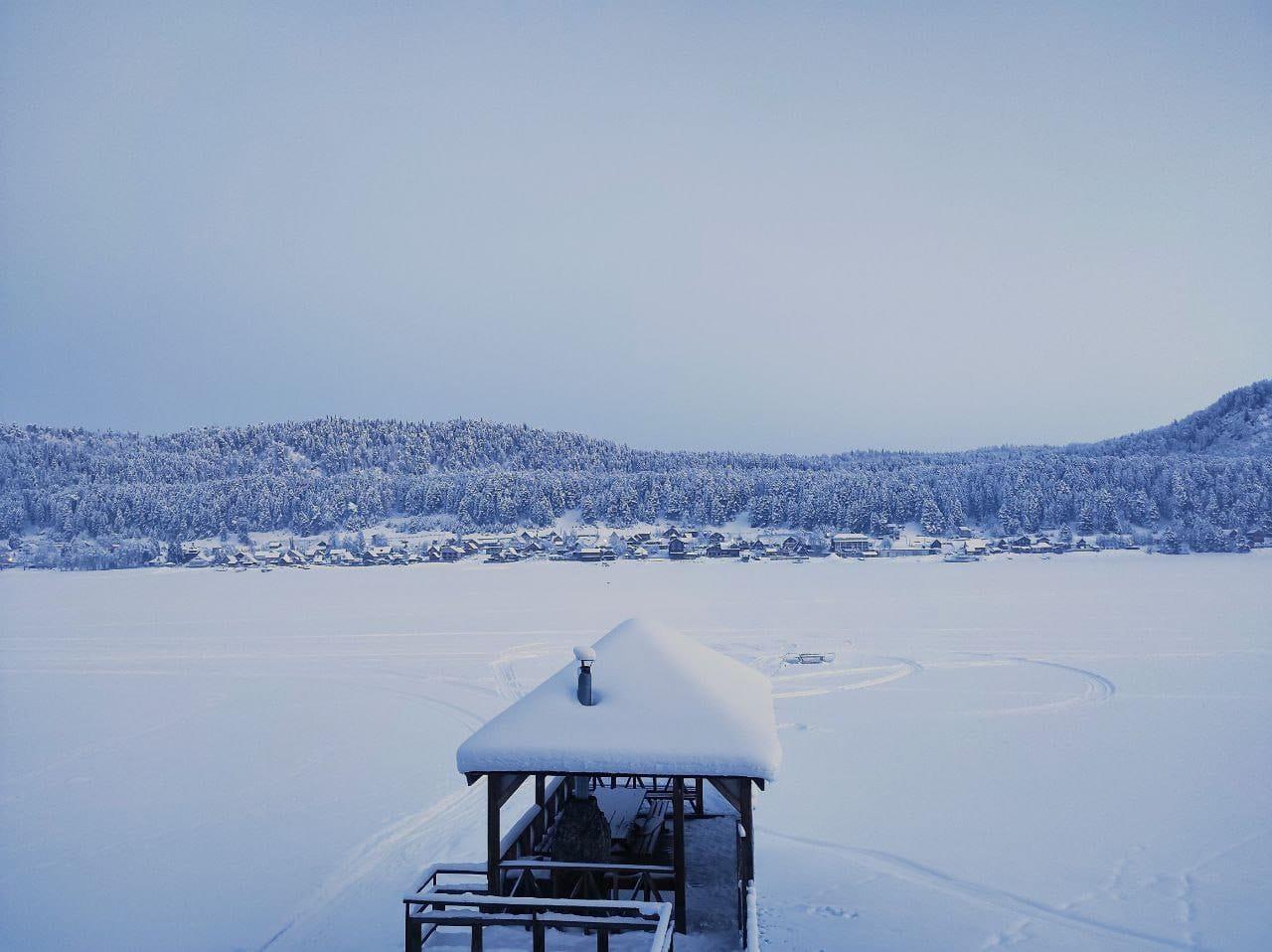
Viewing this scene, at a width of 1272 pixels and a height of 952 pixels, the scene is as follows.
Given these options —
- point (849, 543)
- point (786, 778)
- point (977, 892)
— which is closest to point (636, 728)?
point (977, 892)

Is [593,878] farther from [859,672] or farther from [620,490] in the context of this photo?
[620,490]

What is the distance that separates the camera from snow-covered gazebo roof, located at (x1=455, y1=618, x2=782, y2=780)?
17.7 feet

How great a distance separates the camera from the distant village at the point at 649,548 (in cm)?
6397

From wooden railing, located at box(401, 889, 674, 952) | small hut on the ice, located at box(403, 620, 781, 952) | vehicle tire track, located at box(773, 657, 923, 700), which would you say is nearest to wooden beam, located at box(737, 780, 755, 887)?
small hut on the ice, located at box(403, 620, 781, 952)

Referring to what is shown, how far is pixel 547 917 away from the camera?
214 inches

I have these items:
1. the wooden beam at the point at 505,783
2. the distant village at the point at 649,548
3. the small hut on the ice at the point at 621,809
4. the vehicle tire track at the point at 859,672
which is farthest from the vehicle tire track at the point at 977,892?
the distant village at the point at 649,548

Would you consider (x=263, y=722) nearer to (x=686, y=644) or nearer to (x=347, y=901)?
(x=347, y=901)

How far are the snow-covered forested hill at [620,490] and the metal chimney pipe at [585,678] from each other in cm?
6876

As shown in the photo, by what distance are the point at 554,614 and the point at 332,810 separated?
→ 20.5 meters

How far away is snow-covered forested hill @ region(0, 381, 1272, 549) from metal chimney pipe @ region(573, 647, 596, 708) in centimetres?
6876

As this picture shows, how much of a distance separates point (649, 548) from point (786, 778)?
192ft

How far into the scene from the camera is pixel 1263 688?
53.6 ft

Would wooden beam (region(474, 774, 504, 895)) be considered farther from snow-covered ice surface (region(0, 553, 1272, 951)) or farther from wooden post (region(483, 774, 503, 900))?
snow-covered ice surface (region(0, 553, 1272, 951))

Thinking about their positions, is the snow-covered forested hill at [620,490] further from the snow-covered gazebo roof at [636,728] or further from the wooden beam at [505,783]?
the wooden beam at [505,783]
